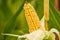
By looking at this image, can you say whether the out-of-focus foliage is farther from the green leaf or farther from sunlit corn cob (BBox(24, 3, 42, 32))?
sunlit corn cob (BBox(24, 3, 42, 32))

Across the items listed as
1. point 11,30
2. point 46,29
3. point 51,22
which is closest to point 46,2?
point 46,29

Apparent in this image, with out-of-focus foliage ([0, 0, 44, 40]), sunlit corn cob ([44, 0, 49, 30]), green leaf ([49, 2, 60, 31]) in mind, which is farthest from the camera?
out-of-focus foliage ([0, 0, 44, 40])

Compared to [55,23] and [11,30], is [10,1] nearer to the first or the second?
[11,30]

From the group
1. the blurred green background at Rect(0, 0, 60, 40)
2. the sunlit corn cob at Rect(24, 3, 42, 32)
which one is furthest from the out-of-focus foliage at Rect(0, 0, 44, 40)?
the sunlit corn cob at Rect(24, 3, 42, 32)

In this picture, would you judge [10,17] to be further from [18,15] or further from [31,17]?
[31,17]

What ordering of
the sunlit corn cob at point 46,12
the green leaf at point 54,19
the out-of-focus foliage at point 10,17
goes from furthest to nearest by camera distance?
the out-of-focus foliage at point 10,17, the green leaf at point 54,19, the sunlit corn cob at point 46,12

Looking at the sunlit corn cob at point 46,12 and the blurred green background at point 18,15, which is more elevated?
the sunlit corn cob at point 46,12

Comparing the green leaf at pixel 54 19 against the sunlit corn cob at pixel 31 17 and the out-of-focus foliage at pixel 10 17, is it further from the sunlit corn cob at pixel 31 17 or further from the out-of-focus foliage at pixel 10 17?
the sunlit corn cob at pixel 31 17

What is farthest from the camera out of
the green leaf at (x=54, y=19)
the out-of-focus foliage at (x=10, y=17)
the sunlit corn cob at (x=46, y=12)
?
the out-of-focus foliage at (x=10, y=17)

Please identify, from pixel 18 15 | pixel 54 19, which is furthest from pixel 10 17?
pixel 54 19

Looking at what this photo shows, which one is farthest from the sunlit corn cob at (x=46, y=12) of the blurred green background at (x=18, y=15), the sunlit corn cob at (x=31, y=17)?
the blurred green background at (x=18, y=15)

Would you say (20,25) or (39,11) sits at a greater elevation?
(39,11)
